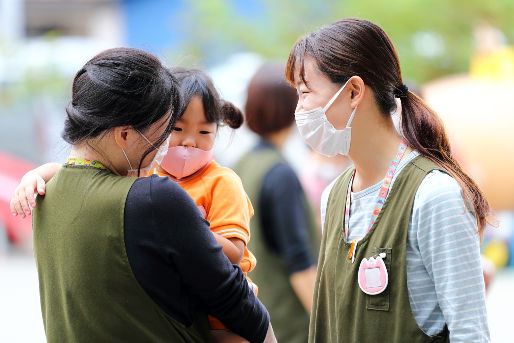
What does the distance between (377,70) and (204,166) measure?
651 millimetres

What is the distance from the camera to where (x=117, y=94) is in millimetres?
1760

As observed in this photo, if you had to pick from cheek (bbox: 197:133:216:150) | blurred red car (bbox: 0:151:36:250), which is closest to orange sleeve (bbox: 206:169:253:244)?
cheek (bbox: 197:133:216:150)

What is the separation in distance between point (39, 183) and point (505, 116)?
7268 millimetres

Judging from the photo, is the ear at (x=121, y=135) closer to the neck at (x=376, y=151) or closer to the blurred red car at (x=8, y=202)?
the neck at (x=376, y=151)

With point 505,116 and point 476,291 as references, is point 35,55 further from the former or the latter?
point 476,291

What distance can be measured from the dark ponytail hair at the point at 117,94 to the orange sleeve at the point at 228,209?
384 millimetres

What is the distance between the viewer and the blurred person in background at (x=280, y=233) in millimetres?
3188

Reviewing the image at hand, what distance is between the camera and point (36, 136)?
1409 cm

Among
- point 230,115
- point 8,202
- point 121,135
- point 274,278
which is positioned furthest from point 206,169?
point 8,202

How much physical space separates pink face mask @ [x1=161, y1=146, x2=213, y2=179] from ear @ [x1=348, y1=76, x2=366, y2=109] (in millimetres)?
515

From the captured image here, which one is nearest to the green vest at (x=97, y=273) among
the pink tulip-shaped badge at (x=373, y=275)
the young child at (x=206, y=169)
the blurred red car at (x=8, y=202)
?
the young child at (x=206, y=169)

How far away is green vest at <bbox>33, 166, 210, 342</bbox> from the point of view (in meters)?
1.69

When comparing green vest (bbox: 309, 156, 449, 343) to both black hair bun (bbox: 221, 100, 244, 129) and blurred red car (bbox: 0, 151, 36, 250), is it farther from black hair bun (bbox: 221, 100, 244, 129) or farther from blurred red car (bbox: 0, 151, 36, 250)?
blurred red car (bbox: 0, 151, 36, 250)

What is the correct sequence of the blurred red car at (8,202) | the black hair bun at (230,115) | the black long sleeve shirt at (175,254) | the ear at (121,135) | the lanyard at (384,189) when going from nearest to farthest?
the black long sleeve shirt at (175,254) < the ear at (121,135) < the lanyard at (384,189) < the black hair bun at (230,115) < the blurred red car at (8,202)
